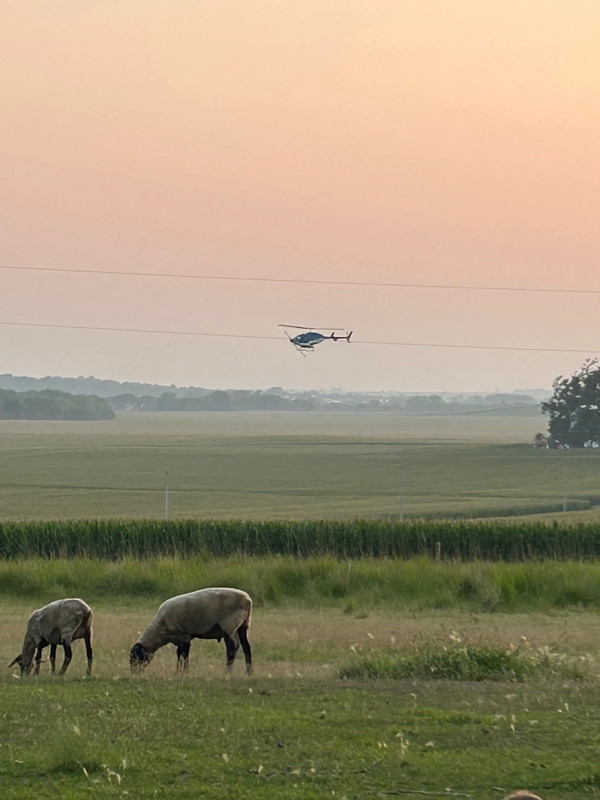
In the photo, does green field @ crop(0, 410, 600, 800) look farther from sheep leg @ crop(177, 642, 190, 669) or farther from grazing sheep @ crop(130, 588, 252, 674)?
grazing sheep @ crop(130, 588, 252, 674)

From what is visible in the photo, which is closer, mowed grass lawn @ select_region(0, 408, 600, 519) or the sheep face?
the sheep face

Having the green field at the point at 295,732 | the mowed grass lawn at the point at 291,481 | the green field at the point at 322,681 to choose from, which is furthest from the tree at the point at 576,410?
the green field at the point at 295,732

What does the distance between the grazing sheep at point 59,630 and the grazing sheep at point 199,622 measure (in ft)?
2.92

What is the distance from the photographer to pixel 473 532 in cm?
4275

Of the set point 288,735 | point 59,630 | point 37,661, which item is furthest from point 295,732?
point 37,661

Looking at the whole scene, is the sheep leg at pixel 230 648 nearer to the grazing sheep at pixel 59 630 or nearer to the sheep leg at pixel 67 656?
the grazing sheep at pixel 59 630

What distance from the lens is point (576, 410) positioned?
374ft

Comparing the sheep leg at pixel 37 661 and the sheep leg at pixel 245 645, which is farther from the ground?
the sheep leg at pixel 245 645

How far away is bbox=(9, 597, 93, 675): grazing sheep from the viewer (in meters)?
20.0

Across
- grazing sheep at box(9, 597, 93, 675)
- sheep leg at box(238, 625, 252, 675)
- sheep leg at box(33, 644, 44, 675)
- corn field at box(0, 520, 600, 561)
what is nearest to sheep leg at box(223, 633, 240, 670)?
sheep leg at box(238, 625, 252, 675)

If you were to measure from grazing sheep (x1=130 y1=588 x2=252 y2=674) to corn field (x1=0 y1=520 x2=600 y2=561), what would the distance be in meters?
21.8

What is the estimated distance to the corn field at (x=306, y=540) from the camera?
42.4m

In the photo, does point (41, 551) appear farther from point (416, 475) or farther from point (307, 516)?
point (416, 475)

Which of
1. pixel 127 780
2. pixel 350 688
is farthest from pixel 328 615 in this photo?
pixel 127 780
